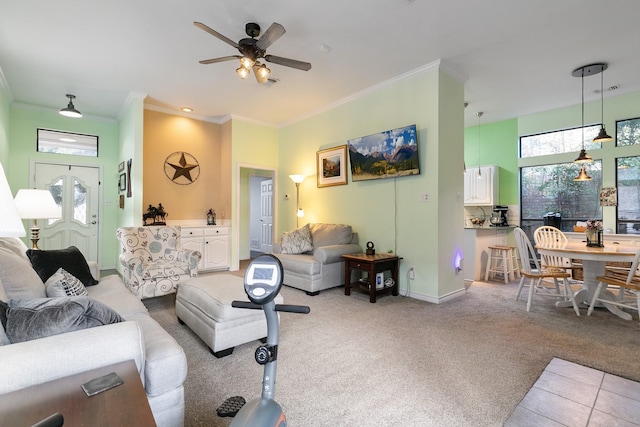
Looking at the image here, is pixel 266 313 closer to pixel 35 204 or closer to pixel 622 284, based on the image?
pixel 35 204

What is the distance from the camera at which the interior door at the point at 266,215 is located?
7.93 metres

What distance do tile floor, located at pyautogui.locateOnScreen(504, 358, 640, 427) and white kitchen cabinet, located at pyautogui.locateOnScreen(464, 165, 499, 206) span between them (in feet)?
13.9

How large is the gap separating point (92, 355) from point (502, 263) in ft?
18.2

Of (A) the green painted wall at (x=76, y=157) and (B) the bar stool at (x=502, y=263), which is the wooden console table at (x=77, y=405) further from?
(A) the green painted wall at (x=76, y=157)

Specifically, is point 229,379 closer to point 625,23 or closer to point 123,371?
point 123,371

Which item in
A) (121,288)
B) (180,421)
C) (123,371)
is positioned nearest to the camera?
(123,371)

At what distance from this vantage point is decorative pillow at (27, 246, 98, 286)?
231cm

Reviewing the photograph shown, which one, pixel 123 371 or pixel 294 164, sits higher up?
pixel 294 164

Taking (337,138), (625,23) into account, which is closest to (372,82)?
(337,138)

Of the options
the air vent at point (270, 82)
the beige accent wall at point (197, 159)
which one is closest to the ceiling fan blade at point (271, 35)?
the air vent at point (270, 82)

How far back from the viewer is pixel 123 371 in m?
1.05

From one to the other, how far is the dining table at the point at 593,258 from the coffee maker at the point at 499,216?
2.27 meters

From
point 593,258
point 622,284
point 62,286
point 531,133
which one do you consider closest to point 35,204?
point 62,286

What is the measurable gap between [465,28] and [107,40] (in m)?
3.69
